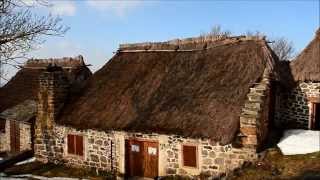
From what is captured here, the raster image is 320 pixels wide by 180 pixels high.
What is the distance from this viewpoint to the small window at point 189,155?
16562mm

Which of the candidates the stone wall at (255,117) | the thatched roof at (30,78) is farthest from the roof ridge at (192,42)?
the thatched roof at (30,78)

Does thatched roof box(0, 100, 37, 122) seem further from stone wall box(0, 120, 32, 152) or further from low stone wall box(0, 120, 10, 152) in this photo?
low stone wall box(0, 120, 10, 152)

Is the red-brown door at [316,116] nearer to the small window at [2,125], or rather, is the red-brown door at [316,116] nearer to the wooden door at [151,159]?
the wooden door at [151,159]

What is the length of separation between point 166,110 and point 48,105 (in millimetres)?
6729

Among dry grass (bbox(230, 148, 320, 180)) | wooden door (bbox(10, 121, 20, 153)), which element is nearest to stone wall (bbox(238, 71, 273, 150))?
dry grass (bbox(230, 148, 320, 180))

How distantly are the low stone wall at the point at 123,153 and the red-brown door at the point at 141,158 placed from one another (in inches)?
9.4

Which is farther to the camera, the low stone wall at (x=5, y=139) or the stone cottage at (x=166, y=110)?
the low stone wall at (x=5, y=139)

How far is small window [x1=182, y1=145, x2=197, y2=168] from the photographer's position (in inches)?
652

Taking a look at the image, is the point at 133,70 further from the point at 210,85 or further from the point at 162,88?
the point at 210,85

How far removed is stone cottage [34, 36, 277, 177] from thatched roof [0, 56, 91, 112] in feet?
26.0

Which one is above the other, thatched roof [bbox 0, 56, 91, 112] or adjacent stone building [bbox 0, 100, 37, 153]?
thatched roof [bbox 0, 56, 91, 112]

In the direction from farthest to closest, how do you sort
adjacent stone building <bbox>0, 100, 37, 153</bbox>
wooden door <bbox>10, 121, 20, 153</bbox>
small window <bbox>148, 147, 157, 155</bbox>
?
1. wooden door <bbox>10, 121, 20, 153</bbox>
2. adjacent stone building <bbox>0, 100, 37, 153</bbox>
3. small window <bbox>148, 147, 157, 155</bbox>

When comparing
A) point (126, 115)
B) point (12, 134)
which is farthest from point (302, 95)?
point (12, 134)

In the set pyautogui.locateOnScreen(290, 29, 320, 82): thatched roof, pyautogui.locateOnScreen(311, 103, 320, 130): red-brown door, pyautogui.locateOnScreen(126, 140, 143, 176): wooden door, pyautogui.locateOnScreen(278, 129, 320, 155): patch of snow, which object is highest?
pyautogui.locateOnScreen(290, 29, 320, 82): thatched roof
